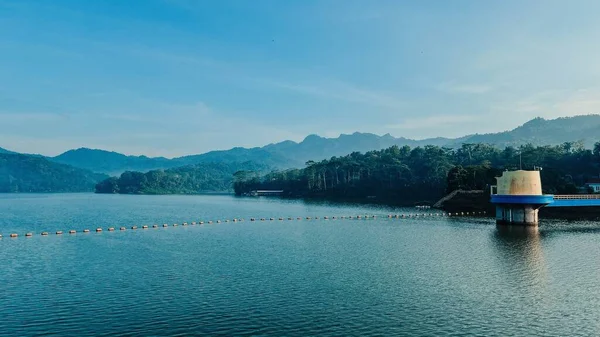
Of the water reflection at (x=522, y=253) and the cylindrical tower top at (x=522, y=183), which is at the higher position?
the cylindrical tower top at (x=522, y=183)

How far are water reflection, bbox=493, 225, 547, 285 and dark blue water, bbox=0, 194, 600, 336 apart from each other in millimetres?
200

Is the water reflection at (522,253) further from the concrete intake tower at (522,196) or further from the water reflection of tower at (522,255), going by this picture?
the concrete intake tower at (522,196)

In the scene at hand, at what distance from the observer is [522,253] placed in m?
53.5

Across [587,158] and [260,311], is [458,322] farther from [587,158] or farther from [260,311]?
[587,158]

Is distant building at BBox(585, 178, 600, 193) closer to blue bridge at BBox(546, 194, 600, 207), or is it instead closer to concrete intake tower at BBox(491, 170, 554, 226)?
blue bridge at BBox(546, 194, 600, 207)

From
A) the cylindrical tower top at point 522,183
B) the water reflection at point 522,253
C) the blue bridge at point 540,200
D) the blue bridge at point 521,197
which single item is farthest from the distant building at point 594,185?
the water reflection at point 522,253

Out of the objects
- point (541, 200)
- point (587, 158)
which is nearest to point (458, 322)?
point (541, 200)

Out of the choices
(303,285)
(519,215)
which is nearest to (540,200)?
(519,215)

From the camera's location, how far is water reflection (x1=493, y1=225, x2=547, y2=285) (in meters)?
41.6

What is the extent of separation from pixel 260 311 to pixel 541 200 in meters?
61.5

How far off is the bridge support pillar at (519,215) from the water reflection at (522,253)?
180cm

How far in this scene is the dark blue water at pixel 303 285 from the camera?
28.6 meters

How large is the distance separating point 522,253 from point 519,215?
29.1 metres

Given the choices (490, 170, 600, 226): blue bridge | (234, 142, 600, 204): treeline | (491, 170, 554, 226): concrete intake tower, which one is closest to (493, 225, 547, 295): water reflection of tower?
(491, 170, 554, 226): concrete intake tower
